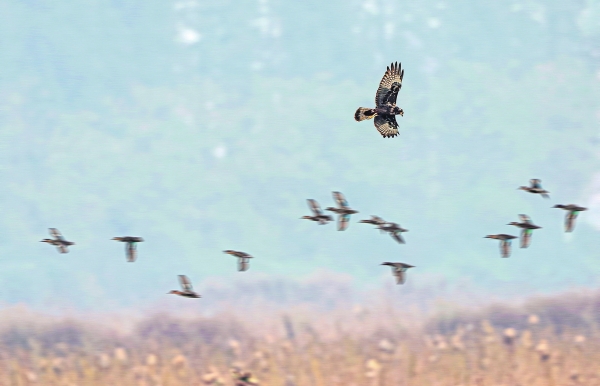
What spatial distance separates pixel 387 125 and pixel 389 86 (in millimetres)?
2903

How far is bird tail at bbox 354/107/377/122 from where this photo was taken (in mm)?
85875

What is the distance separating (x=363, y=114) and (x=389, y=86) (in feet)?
9.86

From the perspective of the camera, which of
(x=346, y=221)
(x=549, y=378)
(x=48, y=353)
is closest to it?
(x=346, y=221)

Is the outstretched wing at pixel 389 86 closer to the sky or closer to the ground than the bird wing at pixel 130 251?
closer to the sky

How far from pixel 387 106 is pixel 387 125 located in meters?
1.52

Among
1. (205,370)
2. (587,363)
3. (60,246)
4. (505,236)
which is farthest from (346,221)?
(587,363)

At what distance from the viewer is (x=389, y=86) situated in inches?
3438

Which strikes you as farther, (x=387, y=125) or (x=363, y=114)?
(x=387, y=125)

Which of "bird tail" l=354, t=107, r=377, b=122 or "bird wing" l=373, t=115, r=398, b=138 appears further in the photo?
"bird wing" l=373, t=115, r=398, b=138

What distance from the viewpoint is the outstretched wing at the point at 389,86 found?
87062 millimetres

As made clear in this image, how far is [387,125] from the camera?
289 feet

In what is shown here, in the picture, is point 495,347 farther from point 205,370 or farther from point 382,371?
point 205,370

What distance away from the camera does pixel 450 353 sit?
168750 millimetres

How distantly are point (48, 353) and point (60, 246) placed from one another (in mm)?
71739
